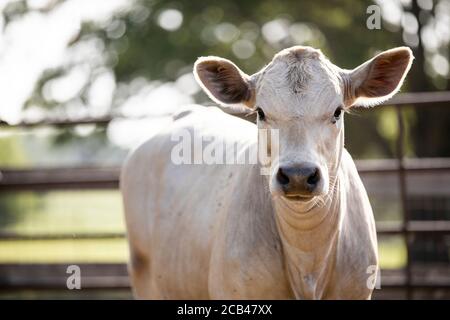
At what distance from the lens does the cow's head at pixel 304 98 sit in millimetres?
3729

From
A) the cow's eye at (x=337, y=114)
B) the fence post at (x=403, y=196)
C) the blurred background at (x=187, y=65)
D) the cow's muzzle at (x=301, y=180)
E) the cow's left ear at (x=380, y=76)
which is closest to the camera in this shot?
the cow's muzzle at (x=301, y=180)

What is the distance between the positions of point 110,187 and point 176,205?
2549 millimetres

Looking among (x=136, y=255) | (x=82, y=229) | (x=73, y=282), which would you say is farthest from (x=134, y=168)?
(x=82, y=229)

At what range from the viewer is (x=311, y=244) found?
4.18 meters

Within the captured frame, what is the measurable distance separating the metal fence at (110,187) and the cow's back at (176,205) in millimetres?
1794

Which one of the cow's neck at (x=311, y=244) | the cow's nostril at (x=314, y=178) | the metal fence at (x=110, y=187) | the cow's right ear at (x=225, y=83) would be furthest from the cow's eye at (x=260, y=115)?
the metal fence at (x=110, y=187)

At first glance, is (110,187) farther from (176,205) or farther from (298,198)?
(298,198)

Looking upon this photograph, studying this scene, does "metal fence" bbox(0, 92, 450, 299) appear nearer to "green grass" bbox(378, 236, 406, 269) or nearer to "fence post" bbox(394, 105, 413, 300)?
"fence post" bbox(394, 105, 413, 300)

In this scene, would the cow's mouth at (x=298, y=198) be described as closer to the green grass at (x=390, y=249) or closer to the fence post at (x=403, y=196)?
the fence post at (x=403, y=196)

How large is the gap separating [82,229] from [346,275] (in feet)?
21.9

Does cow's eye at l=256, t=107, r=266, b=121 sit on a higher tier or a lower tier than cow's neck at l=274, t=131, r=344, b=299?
higher

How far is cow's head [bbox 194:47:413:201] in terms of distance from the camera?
12.2 feet

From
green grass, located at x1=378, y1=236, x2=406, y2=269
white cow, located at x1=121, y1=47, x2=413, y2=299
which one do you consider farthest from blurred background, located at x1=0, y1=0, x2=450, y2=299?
white cow, located at x1=121, y1=47, x2=413, y2=299

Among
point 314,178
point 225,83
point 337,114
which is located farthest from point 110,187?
point 314,178
